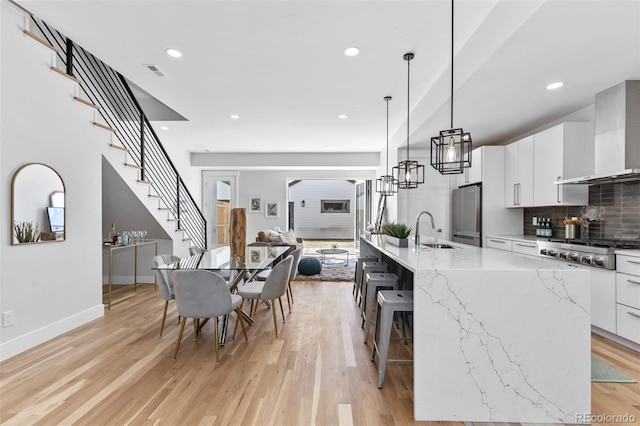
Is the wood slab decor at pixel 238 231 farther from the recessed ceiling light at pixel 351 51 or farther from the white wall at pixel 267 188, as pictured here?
the white wall at pixel 267 188

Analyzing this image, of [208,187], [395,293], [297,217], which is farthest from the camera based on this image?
[297,217]

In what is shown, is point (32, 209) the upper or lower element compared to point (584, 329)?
upper

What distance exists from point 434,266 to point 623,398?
158 cm

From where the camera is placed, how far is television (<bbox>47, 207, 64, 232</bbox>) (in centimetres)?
294

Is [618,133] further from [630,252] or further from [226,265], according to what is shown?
[226,265]

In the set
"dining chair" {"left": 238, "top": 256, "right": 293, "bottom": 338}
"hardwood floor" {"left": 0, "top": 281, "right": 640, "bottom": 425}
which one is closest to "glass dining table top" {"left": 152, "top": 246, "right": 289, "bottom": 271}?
"dining chair" {"left": 238, "top": 256, "right": 293, "bottom": 338}

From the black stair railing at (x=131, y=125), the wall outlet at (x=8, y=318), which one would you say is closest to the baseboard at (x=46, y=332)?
the wall outlet at (x=8, y=318)

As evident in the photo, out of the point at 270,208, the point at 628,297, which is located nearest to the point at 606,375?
the point at 628,297

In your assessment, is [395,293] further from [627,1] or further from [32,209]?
[32,209]

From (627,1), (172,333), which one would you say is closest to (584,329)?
(627,1)

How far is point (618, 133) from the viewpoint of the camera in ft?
9.96

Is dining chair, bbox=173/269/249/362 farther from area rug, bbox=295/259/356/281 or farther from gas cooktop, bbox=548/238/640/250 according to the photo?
gas cooktop, bbox=548/238/640/250

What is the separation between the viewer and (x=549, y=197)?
12.9ft

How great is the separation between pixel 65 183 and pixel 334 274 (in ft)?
14.5
